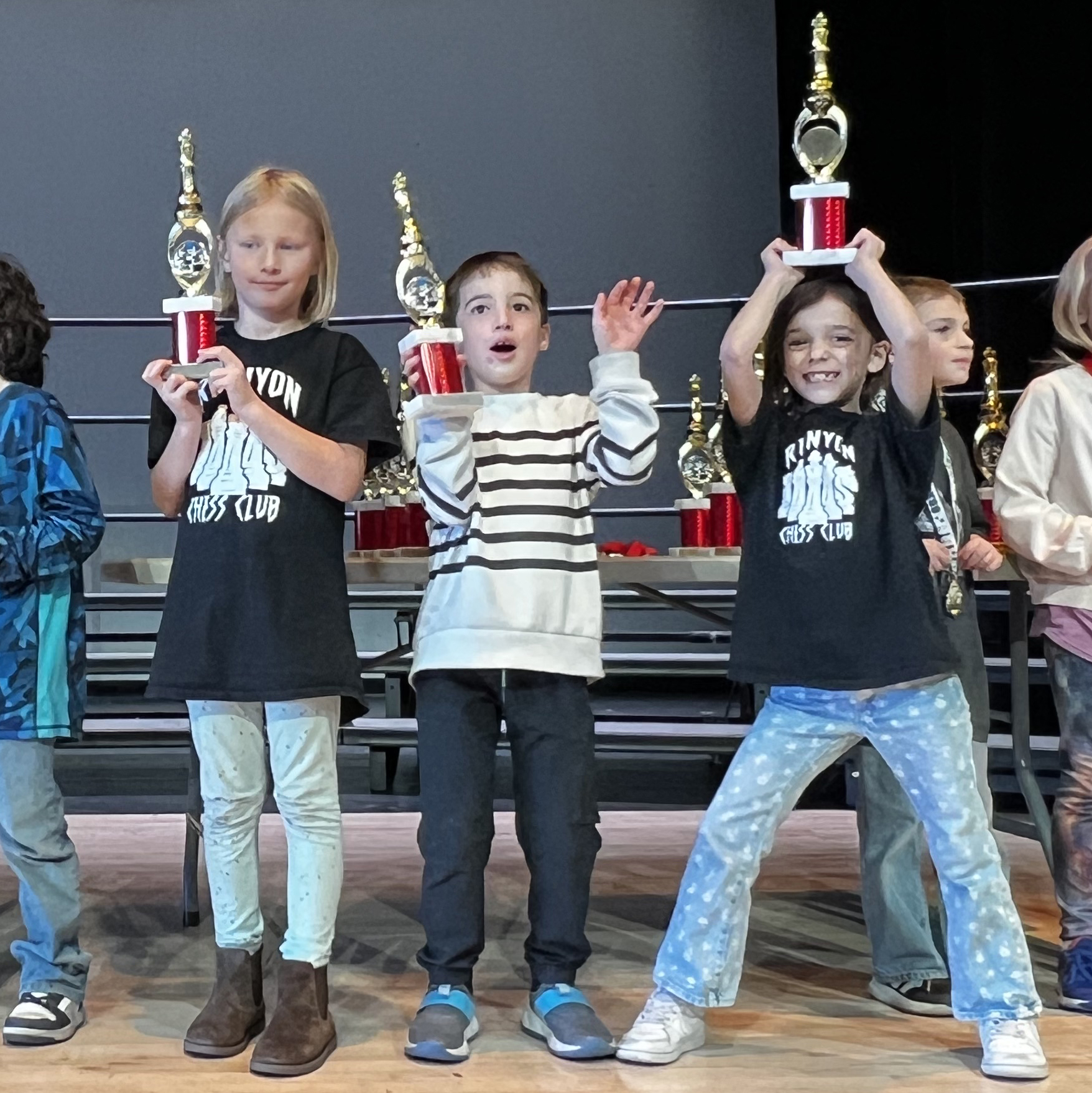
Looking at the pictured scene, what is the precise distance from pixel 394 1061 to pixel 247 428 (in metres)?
0.84

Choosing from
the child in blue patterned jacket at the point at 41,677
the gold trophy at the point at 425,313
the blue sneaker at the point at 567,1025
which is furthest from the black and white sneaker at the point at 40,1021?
the gold trophy at the point at 425,313

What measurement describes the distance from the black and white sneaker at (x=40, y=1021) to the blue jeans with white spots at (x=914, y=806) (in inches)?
31.3

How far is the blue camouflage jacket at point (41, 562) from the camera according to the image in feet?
5.89

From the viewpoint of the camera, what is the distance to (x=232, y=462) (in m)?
1.76

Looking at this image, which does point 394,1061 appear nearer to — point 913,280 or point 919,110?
point 913,280

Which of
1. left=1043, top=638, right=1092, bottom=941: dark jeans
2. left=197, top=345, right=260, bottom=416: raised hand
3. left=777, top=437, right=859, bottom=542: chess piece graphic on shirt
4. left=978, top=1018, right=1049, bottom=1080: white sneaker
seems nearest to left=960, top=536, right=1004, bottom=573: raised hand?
left=1043, top=638, right=1092, bottom=941: dark jeans

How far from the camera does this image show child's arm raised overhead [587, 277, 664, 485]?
1725 mm

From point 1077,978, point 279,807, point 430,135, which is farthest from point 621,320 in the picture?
point 430,135

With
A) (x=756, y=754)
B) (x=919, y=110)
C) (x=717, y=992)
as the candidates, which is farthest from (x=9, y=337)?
(x=919, y=110)

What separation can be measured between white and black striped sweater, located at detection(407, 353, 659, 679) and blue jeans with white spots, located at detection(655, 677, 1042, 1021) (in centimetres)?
26

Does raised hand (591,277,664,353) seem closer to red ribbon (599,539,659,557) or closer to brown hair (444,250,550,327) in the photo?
brown hair (444,250,550,327)

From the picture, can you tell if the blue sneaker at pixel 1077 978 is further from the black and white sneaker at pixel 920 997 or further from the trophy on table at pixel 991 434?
A: the trophy on table at pixel 991 434

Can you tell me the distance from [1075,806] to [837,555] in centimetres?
57

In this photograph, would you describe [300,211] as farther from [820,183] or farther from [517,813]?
[517,813]
